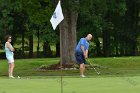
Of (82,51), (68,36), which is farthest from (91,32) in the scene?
(82,51)

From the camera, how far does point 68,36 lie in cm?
3209

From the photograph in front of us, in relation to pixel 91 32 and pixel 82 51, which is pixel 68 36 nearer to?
pixel 82 51

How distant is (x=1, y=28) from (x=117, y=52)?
14.8 metres

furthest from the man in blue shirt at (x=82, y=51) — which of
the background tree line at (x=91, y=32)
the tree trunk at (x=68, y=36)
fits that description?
the background tree line at (x=91, y=32)

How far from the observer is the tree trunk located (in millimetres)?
31767

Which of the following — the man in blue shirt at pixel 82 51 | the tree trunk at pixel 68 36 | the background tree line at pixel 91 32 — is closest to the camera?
the man in blue shirt at pixel 82 51

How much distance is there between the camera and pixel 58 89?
51.0 ft

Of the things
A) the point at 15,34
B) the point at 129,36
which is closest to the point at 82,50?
→ the point at 129,36

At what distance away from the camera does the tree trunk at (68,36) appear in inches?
1251

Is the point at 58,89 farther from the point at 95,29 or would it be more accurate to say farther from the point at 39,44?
the point at 39,44

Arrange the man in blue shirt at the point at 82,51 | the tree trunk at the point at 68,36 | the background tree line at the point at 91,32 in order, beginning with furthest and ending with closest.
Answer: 1. the background tree line at the point at 91,32
2. the tree trunk at the point at 68,36
3. the man in blue shirt at the point at 82,51

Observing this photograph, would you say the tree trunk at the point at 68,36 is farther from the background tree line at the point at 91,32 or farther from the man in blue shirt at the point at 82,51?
the background tree line at the point at 91,32

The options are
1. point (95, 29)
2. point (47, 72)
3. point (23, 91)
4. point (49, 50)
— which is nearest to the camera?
point (23, 91)

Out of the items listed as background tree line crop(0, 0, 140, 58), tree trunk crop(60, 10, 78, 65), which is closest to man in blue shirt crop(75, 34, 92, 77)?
tree trunk crop(60, 10, 78, 65)
